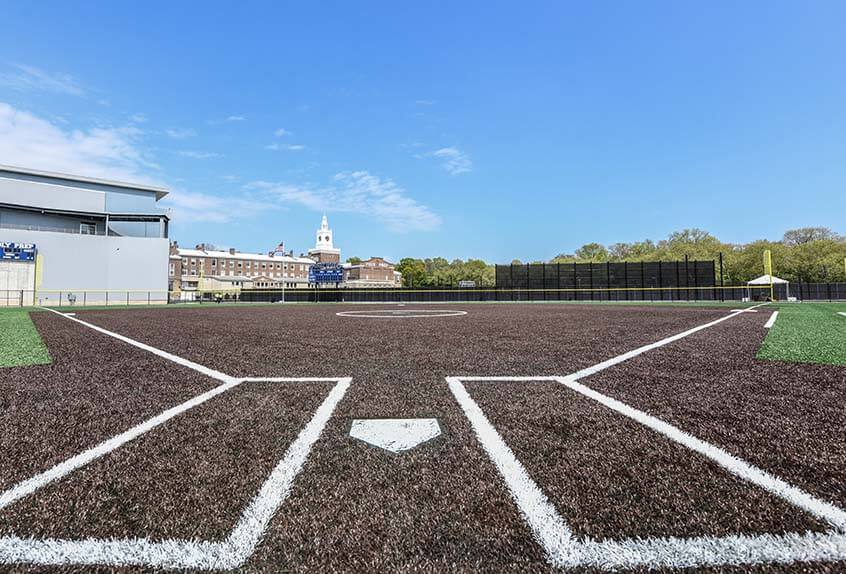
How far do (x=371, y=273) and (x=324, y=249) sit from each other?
20.8 meters

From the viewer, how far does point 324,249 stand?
112875mm

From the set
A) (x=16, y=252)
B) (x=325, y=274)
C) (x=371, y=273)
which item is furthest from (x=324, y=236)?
(x=16, y=252)

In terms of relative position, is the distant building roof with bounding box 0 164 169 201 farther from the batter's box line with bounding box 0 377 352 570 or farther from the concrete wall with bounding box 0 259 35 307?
the batter's box line with bounding box 0 377 352 570

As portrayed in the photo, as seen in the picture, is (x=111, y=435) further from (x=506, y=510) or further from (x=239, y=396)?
(x=506, y=510)

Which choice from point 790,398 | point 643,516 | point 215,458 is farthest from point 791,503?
point 215,458

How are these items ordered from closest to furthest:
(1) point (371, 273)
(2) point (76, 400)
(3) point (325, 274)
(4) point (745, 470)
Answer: (4) point (745, 470) → (2) point (76, 400) → (3) point (325, 274) → (1) point (371, 273)

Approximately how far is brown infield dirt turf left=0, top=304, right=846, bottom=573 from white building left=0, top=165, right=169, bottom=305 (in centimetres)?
3500

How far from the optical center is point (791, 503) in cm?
155

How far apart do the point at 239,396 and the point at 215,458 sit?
1.17m

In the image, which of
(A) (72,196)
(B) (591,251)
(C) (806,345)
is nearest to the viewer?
(C) (806,345)

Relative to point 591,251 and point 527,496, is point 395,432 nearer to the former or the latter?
point 527,496

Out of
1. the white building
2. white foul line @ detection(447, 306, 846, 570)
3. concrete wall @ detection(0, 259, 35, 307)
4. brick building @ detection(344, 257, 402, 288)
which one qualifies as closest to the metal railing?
concrete wall @ detection(0, 259, 35, 307)

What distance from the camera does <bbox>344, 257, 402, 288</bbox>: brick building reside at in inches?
3875

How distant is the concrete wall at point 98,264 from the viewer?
102 feet
